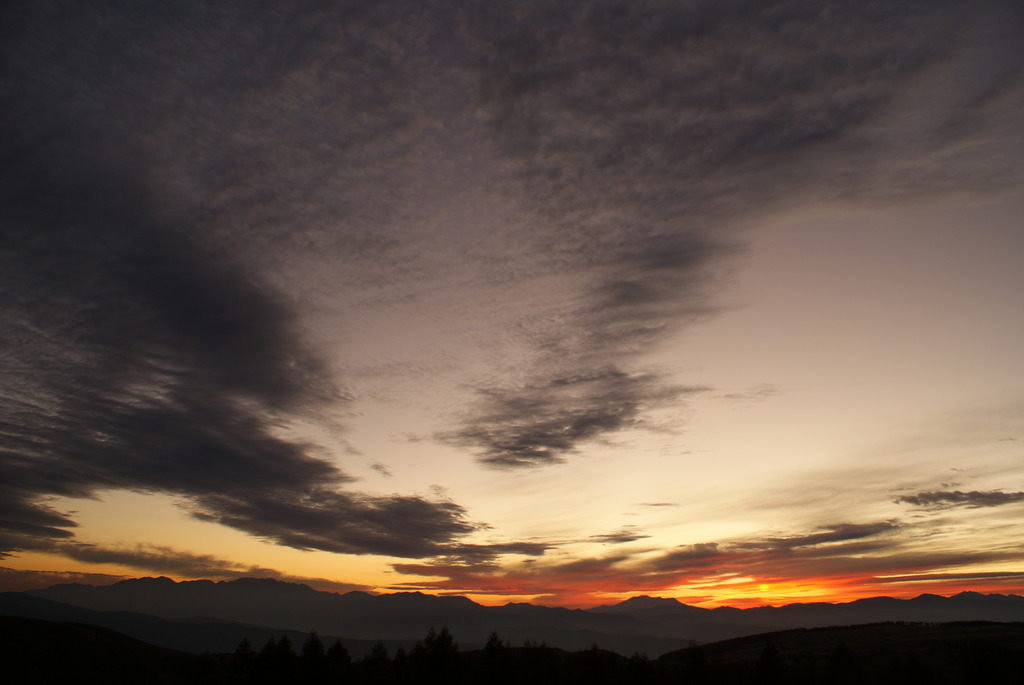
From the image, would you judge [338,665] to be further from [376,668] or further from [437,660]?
[437,660]

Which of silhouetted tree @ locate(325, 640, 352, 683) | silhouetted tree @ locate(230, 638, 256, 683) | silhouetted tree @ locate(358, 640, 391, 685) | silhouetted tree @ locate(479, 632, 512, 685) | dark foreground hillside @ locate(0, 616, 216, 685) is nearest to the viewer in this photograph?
dark foreground hillside @ locate(0, 616, 216, 685)

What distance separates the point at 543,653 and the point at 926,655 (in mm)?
110097

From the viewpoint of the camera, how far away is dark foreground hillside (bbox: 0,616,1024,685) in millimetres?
128875

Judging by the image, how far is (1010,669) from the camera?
12181 cm

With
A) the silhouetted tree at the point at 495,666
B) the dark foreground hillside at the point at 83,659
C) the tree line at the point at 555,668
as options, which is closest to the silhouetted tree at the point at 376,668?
the tree line at the point at 555,668

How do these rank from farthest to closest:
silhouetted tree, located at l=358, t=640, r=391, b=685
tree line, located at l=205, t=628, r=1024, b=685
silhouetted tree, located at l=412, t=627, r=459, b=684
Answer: silhouetted tree, located at l=412, t=627, r=459, b=684, silhouetted tree, located at l=358, t=640, r=391, b=685, tree line, located at l=205, t=628, r=1024, b=685

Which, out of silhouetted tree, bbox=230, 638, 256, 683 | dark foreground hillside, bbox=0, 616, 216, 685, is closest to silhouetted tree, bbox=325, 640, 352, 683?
silhouetted tree, bbox=230, 638, 256, 683

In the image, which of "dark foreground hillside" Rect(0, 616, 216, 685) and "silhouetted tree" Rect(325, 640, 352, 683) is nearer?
"dark foreground hillside" Rect(0, 616, 216, 685)

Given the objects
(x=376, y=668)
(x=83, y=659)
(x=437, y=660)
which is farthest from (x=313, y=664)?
(x=83, y=659)

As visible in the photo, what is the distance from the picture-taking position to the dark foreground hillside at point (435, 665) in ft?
423

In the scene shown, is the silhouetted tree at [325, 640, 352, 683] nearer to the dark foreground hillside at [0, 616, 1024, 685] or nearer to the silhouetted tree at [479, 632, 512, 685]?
the dark foreground hillside at [0, 616, 1024, 685]

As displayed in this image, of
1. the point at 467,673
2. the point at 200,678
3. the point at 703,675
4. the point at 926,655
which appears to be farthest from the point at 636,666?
the point at 200,678

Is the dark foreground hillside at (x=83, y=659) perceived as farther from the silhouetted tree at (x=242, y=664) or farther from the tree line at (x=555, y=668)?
the tree line at (x=555, y=668)

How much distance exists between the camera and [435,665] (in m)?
150
